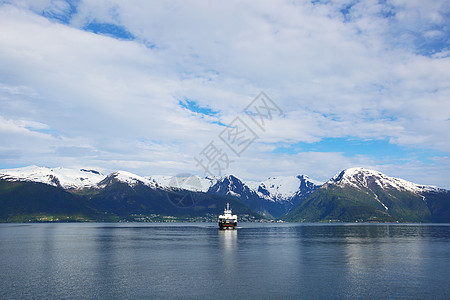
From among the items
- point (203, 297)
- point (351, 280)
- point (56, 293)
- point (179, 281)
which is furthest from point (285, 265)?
point (56, 293)

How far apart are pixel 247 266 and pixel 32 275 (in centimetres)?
5064

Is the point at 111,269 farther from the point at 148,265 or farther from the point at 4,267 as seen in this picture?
the point at 4,267

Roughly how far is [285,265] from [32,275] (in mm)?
60799

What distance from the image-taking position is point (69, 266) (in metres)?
93.9

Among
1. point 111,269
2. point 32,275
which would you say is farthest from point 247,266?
point 32,275

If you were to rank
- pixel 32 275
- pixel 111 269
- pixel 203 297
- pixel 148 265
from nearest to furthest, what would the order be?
pixel 203 297, pixel 32 275, pixel 111 269, pixel 148 265

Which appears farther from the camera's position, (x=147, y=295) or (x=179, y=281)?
(x=179, y=281)

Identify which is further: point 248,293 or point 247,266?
point 247,266

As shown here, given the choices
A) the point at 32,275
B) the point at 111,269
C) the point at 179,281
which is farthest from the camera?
the point at 111,269

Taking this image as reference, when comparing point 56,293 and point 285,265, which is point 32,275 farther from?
point 285,265

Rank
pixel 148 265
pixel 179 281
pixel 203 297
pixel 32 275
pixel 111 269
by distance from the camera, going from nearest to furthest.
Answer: pixel 203 297, pixel 179 281, pixel 32 275, pixel 111 269, pixel 148 265

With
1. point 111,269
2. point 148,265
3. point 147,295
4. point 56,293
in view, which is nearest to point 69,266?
point 111,269

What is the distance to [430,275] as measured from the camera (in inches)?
3159

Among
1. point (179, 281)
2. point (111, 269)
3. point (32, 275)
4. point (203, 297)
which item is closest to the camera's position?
point (203, 297)
